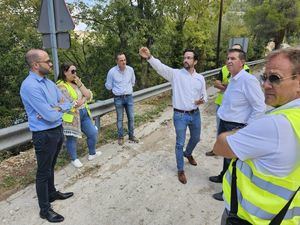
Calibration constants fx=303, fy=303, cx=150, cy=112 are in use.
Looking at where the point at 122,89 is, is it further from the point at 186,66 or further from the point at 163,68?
the point at 186,66

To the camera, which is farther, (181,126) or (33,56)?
(181,126)

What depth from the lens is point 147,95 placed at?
26.0 feet

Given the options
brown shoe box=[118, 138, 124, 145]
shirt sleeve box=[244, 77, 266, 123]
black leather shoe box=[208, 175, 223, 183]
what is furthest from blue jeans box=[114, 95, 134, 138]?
shirt sleeve box=[244, 77, 266, 123]

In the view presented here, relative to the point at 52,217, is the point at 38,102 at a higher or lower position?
higher

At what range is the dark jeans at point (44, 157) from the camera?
11.4 feet

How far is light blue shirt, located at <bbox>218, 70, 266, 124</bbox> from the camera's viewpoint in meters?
3.82

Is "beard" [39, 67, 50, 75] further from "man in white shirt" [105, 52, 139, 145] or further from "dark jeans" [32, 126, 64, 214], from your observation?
"man in white shirt" [105, 52, 139, 145]

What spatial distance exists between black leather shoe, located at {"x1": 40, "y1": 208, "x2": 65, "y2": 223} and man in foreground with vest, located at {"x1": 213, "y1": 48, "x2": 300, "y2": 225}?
7.59ft

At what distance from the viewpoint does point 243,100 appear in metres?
3.94

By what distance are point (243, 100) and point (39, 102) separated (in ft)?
8.25

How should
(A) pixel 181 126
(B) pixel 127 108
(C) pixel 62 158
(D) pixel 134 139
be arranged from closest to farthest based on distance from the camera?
1. (A) pixel 181 126
2. (C) pixel 62 158
3. (D) pixel 134 139
4. (B) pixel 127 108

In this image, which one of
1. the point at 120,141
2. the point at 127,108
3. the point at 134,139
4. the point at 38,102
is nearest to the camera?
the point at 38,102

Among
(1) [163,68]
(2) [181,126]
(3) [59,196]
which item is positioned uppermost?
(1) [163,68]

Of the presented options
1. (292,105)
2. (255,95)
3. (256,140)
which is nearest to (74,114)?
(255,95)
